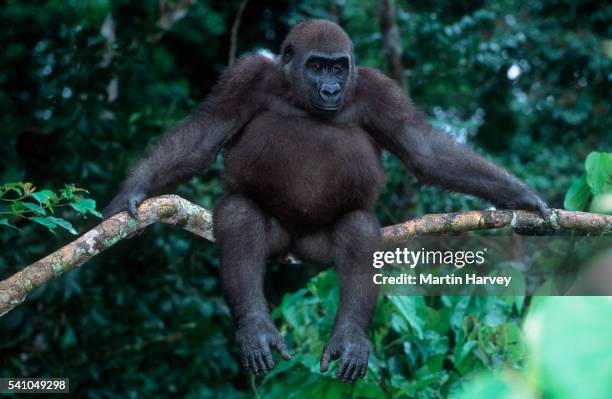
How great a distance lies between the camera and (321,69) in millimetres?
4898

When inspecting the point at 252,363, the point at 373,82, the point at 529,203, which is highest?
the point at 373,82

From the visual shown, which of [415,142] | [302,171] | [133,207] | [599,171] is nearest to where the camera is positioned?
[133,207]

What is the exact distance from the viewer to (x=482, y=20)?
Result: 347 inches

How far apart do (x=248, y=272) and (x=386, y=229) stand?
889 millimetres

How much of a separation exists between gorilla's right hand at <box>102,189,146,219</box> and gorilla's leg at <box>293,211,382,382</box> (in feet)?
3.69

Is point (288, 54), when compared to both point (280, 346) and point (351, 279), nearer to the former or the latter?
point (351, 279)

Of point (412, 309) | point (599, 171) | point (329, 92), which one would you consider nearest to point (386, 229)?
point (412, 309)

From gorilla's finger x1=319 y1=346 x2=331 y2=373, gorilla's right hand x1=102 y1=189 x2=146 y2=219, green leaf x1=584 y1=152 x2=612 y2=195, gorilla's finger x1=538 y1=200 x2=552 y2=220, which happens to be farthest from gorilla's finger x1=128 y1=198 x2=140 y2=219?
green leaf x1=584 y1=152 x2=612 y2=195

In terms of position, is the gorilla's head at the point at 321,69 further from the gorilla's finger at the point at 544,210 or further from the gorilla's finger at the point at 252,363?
the gorilla's finger at the point at 252,363

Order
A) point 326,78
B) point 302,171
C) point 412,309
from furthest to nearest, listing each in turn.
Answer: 1. point 326,78
2. point 302,171
3. point 412,309

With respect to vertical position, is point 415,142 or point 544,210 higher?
point 415,142

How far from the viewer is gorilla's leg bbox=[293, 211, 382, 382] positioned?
4254 millimetres

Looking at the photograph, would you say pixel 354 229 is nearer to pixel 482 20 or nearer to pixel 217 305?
pixel 217 305

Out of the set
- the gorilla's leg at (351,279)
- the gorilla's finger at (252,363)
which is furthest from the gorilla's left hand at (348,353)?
the gorilla's finger at (252,363)
